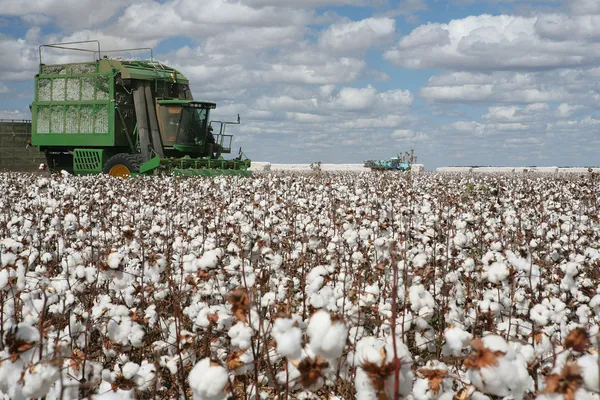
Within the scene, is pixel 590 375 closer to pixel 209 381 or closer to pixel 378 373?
pixel 378 373

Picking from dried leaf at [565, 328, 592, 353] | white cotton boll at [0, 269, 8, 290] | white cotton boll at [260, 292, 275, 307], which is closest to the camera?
dried leaf at [565, 328, 592, 353]

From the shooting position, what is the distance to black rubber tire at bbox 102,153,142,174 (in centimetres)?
2538

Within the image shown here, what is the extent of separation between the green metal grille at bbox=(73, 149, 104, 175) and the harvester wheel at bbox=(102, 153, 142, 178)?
1610 mm

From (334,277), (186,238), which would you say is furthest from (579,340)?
(186,238)

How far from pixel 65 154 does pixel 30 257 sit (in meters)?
A: 28.1

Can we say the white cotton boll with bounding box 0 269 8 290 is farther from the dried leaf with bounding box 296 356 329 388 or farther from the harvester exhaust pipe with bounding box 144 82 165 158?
the harvester exhaust pipe with bounding box 144 82 165 158

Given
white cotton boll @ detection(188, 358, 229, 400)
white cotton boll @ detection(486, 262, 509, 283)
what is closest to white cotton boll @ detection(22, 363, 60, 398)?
white cotton boll @ detection(188, 358, 229, 400)

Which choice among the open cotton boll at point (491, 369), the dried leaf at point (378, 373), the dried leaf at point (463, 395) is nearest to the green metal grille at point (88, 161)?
the dried leaf at point (463, 395)

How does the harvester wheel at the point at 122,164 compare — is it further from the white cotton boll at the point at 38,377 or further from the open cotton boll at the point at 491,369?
the open cotton boll at the point at 491,369

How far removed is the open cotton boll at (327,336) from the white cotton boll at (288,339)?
0.33 feet

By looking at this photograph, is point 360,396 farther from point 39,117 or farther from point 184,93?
point 39,117

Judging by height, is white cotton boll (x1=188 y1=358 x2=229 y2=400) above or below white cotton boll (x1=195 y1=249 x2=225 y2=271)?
below

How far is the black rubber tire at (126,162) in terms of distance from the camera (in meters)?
25.4

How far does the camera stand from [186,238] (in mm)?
7141
